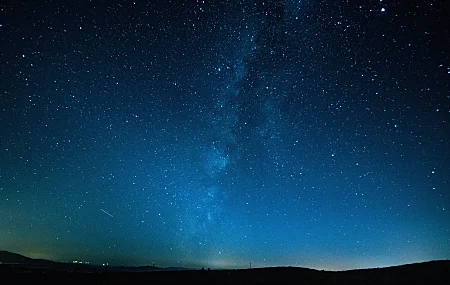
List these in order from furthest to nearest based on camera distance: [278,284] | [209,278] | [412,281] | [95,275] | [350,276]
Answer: [95,275], [209,278], [350,276], [278,284], [412,281]

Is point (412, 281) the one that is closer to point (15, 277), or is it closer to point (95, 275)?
point (95, 275)

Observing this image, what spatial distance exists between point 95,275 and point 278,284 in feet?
67.0

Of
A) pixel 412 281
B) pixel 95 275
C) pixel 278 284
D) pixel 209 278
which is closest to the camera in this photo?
pixel 412 281

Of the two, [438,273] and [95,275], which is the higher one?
[438,273]

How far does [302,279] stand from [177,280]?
12619 millimetres

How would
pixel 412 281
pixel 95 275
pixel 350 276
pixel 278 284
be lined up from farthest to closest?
pixel 95 275 < pixel 350 276 < pixel 278 284 < pixel 412 281

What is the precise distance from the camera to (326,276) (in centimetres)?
2767

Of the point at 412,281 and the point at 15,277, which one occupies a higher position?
the point at 412,281

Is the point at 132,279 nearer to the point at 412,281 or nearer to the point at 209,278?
the point at 209,278

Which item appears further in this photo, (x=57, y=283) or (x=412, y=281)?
(x=57, y=283)

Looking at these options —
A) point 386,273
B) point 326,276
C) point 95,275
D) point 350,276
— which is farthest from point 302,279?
point 95,275

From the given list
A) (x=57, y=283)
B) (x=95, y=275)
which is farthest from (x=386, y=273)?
(x=57, y=283)

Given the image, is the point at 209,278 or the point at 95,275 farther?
the point at 95,275

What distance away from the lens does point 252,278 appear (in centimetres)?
2845
